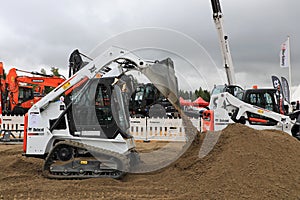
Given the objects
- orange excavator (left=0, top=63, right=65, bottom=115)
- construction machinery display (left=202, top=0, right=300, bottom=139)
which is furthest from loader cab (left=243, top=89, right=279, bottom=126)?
orange excavator (left=0, top=63, right=65, bottom=115)

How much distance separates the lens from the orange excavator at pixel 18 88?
578 inches

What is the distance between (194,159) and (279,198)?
1.83 metres

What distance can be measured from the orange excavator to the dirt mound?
8.96 m

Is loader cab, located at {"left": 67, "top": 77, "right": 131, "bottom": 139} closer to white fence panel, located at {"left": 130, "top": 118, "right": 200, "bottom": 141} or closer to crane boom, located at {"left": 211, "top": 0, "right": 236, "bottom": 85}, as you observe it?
white fence panel, located at {"left": 130, "top": 118, "right": 200, "bottom": 141}

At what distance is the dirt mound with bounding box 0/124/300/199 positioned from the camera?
15.3 ft

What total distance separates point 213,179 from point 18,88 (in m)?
13.8

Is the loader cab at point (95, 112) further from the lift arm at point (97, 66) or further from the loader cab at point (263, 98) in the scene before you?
the loader cab at point (263, 98)

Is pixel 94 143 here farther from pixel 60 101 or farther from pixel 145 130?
pixel 145 130

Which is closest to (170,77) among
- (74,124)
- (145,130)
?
(74,124)

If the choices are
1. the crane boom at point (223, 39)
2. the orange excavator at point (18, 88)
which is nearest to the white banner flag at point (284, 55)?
the crane boom at point (223, 39)

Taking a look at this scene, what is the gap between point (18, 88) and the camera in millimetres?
15922

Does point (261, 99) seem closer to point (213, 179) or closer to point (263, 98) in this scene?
point (263, 98)

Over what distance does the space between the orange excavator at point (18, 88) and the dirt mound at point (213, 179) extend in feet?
29.4

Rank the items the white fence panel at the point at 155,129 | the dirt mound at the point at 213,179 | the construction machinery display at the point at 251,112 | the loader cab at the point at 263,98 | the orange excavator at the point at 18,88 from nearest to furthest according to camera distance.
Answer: the dirt mound at the point at 213,179, the construction machinery display at the point at 251,112, the loader cab at the point at 263,98, the white fence panel at the point at 155,129, the orange excavator at the point at 18,88
